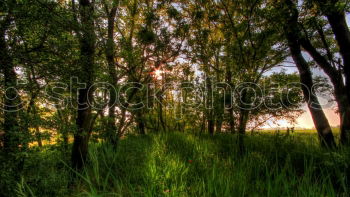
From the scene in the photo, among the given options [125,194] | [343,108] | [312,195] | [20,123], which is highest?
[343,108]

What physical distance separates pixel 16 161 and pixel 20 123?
60 centimetres

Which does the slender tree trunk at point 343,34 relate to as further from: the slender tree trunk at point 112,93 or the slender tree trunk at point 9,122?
the slender tree trunk at point 9,122

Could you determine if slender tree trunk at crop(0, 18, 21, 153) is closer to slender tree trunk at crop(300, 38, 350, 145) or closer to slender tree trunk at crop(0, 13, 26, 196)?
slender tree trunk at crop(0, 13, 26, 196)

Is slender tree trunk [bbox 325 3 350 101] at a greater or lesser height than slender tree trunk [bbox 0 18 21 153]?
greater

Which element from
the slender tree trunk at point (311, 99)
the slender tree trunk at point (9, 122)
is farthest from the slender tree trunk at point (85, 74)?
the slender tree trunk at point (311, 99)

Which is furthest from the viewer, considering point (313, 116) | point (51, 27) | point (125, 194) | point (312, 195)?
point (313, 116)

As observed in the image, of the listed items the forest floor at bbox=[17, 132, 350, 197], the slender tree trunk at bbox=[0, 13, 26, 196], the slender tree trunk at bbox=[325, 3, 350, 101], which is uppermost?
the slender tree trunk at bbox=[325, 3, 350, 101]

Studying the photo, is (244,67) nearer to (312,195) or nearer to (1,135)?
(312,195)

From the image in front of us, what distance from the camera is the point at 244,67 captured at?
14.9 ft

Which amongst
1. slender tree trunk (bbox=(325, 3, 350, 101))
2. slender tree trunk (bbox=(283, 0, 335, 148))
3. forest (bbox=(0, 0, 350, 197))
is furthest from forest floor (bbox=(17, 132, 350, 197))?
slender tree trunk (bbox=(325, 3, 350, 101))

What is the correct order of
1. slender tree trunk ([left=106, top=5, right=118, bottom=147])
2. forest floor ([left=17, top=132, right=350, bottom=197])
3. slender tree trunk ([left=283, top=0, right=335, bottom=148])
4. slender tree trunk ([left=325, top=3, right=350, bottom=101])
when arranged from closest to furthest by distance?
forest floor ([left=17, top=132, right=350, bottom=197]) → slender tree trunk ([left=106, top=5, right=118, bottom=147]) → slender tree trunk ([left=325, top=3, right=350, bottom=101]) → slender tree trunk ([left=283, top=0, right=335, bottom=148])

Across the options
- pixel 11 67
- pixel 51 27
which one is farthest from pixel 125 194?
pixel 51 27

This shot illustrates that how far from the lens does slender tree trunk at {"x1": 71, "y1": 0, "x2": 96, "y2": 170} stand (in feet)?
11.2

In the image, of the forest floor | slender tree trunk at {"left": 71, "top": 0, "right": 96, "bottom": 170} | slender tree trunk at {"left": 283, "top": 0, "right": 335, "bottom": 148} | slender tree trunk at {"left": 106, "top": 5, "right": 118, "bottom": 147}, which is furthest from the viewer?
slender tree trunk at {"left": 283, "top": 0, "right": 335, "bottom": 148}
